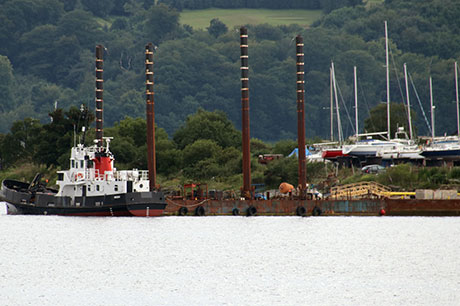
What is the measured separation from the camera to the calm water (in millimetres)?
47188

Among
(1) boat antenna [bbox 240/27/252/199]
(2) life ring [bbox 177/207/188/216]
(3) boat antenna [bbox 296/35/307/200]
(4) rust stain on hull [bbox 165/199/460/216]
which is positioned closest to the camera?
(4) rust stain on hull [bbox 165/199/460/216]

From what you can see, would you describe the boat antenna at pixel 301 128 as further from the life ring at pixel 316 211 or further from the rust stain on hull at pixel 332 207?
the life ring at pixel 316 211

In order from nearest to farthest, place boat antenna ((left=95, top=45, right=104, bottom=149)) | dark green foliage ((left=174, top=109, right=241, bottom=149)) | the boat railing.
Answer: the boat railing
boat antenna ((left=95, top=45, right=104, bottom=149))
dark green foliage ((left=174, top=109, right=241, bottom=149))

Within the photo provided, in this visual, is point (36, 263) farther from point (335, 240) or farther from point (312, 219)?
point (312, 219)

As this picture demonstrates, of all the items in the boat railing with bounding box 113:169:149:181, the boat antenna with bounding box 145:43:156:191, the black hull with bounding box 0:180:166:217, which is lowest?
the black hull with bounding box 0:180:166:217

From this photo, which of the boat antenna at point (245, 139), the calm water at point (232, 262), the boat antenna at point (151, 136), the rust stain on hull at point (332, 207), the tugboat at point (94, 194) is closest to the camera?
the calm water at point (232, 262)

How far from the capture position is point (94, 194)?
289 feet

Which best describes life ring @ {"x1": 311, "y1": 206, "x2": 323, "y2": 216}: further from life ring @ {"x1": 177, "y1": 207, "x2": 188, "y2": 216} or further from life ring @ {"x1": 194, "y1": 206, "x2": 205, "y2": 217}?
life ring @ {"x1": 177, "y1": 207, "x2": 188, "y2": 216}

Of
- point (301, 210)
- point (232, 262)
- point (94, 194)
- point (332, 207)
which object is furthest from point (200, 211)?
point (232, 262)

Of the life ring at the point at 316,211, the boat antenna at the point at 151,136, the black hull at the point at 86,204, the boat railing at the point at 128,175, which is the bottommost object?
the life ring at the point at 316,211

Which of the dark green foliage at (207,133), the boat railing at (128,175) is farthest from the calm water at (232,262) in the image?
the dark green foliage at (207,133)

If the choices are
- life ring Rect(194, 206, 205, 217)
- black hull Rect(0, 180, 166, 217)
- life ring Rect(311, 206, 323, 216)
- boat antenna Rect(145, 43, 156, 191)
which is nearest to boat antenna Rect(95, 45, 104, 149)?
boat antenna Rect(145, 43, 156, 191)

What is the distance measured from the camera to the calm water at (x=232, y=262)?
47188 mm

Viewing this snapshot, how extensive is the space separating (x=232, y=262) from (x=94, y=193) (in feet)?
105
